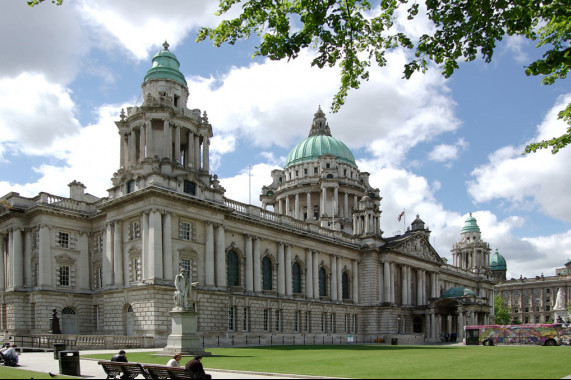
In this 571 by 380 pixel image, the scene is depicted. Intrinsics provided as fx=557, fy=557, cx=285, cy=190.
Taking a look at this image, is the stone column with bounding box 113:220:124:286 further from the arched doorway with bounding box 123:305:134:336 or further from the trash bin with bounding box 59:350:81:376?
the trash bin with bounding box 59:350:81:376

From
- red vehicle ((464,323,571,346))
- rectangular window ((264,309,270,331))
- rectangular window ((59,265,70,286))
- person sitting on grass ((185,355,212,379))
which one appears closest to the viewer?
person sitting on grass ((185,355,212,379))

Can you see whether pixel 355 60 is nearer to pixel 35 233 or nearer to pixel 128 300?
pixel 128 300

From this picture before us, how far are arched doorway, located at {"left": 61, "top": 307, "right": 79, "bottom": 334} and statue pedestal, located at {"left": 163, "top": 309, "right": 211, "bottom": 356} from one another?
22494 millimetres

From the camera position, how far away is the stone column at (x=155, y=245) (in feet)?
149

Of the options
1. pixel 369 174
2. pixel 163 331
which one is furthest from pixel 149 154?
pixel 369 174

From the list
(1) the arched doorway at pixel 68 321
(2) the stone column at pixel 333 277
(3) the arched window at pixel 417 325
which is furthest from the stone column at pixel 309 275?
(1) the arched doorway at pixel 68 321

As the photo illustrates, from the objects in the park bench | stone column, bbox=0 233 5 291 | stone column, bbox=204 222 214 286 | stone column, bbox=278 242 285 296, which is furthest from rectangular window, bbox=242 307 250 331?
the park bench

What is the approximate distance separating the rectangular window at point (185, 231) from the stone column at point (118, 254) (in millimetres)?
5688

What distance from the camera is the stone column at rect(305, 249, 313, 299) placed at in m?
65.6

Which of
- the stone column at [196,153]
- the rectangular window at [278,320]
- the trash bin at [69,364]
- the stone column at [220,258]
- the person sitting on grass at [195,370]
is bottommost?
the rectangular window at [278,320]

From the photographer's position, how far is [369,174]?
10262cm

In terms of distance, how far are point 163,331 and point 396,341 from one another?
98.5ft

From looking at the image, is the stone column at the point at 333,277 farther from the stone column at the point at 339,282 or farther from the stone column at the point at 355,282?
the stone column at the point at 355,282

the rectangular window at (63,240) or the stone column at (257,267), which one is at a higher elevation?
the rectangular window at (63,240)
